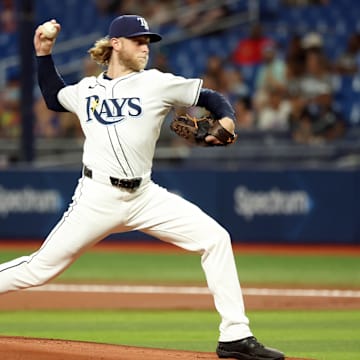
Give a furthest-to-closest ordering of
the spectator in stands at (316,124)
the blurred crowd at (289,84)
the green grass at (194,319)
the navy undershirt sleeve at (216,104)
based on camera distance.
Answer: the blurred crowd at (289,84)
the spectator in stands at (316,124)
the green grass at (194,319)
the navy undershirt sleeve at (216,104)

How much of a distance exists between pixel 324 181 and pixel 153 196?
8821 mm

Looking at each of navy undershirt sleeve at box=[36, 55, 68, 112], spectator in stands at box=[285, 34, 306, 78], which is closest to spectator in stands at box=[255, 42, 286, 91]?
spectator in stands at box=[285, 34, 306, 78]

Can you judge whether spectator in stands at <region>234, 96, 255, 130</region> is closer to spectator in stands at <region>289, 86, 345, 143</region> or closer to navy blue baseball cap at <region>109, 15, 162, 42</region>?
spectator in stands at <region>289, 86, 345, 143</region>

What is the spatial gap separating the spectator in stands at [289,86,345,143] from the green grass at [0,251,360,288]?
207 cm

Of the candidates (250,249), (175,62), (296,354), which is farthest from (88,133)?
(175,62)

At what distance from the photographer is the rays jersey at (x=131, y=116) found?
18.5ft

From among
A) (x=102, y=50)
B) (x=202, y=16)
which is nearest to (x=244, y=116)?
(x=202, y=16)

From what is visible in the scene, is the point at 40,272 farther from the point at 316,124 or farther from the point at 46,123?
the point at 46,123

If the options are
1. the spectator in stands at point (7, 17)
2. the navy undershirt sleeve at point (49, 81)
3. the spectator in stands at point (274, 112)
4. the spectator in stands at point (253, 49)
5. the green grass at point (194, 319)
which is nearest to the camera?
the navy undershirt sleeve at point (49, 81)

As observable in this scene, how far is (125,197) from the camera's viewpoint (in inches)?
223

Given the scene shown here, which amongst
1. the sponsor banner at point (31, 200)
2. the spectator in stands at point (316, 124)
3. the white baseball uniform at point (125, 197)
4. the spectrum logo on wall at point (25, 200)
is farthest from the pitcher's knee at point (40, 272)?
the spectator in stands at point (316, 124)

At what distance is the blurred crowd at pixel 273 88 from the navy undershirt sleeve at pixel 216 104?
9159 mm

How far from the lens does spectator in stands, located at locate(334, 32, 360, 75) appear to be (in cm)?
1578

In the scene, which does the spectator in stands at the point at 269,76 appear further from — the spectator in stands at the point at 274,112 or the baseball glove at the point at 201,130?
the baseball glove at the point at 201,130
